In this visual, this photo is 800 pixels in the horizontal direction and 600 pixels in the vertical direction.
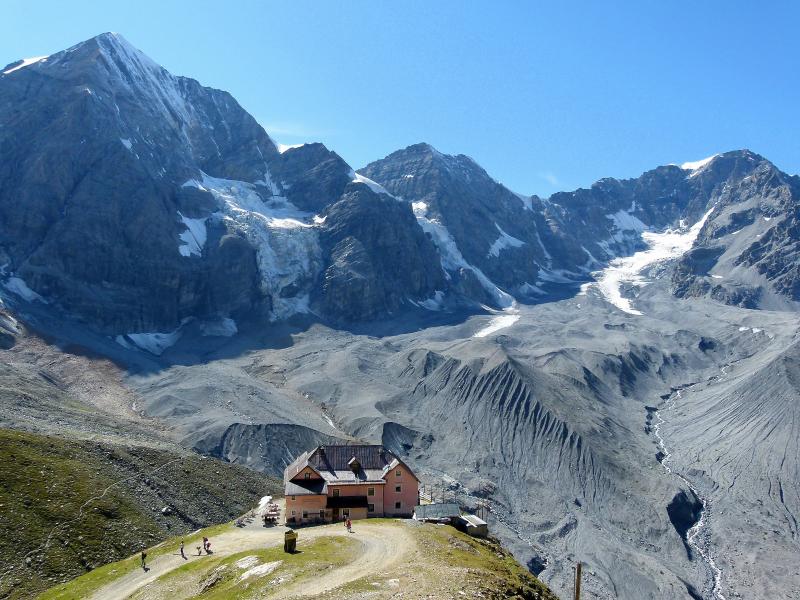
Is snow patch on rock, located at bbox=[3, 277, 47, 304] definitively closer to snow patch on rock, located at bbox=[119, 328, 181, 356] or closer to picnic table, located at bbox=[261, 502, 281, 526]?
snow patch on rock, located at bbox=[119, 328, 181, 356]

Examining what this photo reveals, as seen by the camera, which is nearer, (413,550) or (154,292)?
(413,550)

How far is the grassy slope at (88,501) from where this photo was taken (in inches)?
2016

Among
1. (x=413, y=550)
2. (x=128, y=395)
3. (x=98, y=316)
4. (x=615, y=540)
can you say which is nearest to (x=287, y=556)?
(x=413, y=550)

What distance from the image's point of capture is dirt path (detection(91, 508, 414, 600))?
1245 inches

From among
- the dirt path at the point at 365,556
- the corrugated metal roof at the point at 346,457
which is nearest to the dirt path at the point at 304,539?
the dirt path at the point at 365,556

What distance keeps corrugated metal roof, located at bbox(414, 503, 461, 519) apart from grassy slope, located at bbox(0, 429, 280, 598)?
85.3 feet

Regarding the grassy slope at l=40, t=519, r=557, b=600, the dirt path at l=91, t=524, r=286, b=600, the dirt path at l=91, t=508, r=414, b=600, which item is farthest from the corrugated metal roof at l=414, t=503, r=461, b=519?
the dirt path at l=91, t=524, r=286, b=600

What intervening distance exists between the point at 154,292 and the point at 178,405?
74028 millimetres

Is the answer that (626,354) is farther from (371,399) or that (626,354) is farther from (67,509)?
(67,509)

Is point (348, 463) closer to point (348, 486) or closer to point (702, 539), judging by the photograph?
point (348, 486)

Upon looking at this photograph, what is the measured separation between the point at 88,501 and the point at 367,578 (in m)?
40.3

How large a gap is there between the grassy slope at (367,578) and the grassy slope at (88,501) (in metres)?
5.74

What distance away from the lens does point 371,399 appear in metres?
144

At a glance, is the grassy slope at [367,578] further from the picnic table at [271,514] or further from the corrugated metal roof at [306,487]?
the picnic table at [271,514]
